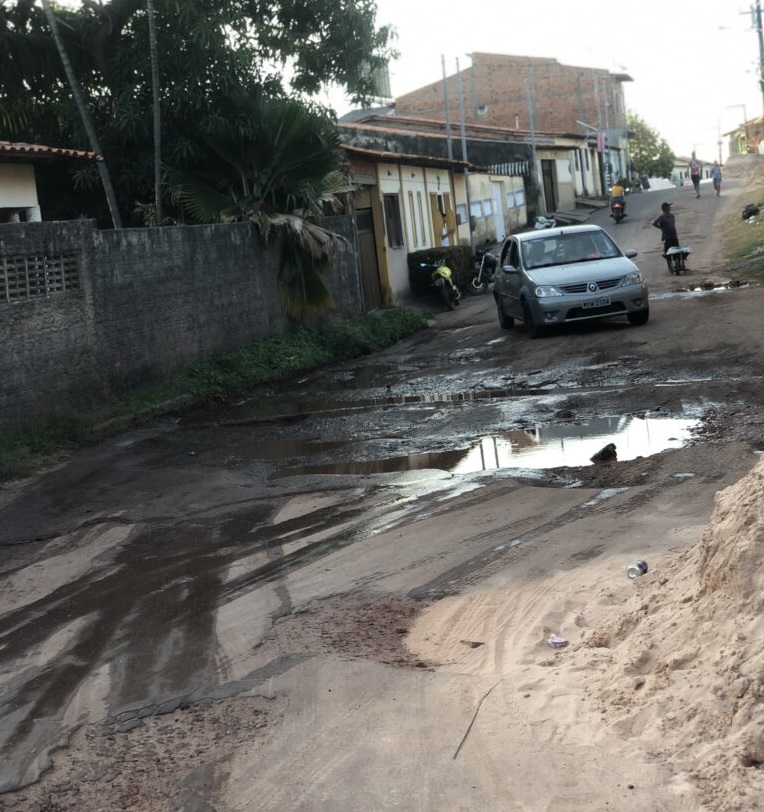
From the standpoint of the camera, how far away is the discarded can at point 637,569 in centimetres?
564

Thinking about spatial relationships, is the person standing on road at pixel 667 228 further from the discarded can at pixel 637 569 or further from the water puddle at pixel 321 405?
the discarded can at pixel 637 569

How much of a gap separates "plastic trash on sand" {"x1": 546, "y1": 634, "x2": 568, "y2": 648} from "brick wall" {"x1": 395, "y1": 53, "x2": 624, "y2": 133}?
67628mm

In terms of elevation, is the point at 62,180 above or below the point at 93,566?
above

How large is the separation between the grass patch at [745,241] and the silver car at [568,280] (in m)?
5.23

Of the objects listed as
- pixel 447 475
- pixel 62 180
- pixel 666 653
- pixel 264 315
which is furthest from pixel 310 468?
pixel 62 180

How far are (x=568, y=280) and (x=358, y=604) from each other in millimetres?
11996

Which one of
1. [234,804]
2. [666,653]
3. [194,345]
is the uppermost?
[194,345]

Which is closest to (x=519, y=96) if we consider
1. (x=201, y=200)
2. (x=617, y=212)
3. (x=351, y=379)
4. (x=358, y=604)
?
(x=617, y=212)

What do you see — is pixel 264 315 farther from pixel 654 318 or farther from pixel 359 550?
pixel 359 550

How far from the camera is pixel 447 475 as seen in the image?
8945mm

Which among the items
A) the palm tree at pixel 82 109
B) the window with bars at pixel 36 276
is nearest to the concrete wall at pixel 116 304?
the window with bars at pixel 36 276

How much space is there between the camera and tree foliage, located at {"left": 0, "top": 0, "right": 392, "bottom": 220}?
1825 cm

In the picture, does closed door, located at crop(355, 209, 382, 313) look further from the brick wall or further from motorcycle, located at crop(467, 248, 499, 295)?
the brick wall

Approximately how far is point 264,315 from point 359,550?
1177cm
